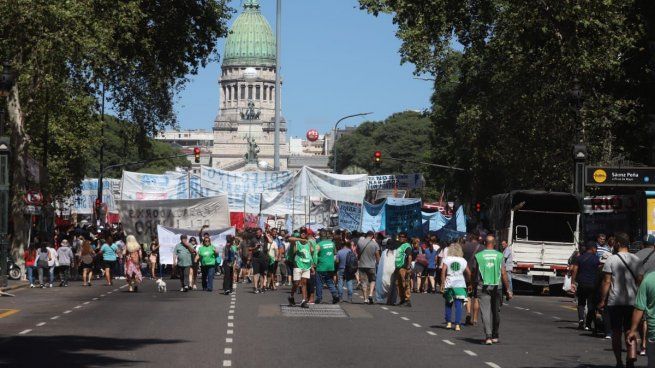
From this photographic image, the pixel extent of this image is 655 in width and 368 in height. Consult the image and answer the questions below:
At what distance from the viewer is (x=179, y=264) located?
1500 inches

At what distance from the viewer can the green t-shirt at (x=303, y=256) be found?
101 feet

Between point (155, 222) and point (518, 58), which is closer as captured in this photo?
point (518, 58)

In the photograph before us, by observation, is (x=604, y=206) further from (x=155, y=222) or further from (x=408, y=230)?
(x=155, y=222)

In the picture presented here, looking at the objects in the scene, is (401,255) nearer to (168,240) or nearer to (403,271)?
(403,271)

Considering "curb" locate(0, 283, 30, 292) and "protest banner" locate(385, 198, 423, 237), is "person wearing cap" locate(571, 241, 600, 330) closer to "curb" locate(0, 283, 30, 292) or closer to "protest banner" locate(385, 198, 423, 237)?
"curb" locate(0, 283, 30, 292)

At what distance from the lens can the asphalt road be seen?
1819 cm

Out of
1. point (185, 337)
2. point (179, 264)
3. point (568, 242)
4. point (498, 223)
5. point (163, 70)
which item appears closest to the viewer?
point (185, 337)

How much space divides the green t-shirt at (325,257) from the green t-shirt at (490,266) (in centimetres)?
945

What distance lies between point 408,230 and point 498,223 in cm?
893

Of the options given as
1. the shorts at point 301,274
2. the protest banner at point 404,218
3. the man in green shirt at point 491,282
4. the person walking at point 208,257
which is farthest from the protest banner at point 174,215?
the man in green shirt at point 491,282

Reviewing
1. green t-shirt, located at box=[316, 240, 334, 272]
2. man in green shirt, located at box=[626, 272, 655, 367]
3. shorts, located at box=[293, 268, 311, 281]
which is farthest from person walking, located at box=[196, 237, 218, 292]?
man in green shirt, located at box=[626, 272, 655, 367]

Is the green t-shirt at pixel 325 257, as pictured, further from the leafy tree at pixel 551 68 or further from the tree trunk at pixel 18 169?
the tree trunk at pixel 18 169

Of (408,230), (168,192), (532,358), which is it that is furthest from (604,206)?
(532,358)

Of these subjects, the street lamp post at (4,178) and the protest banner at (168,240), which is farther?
the protest banner at (168,240)
